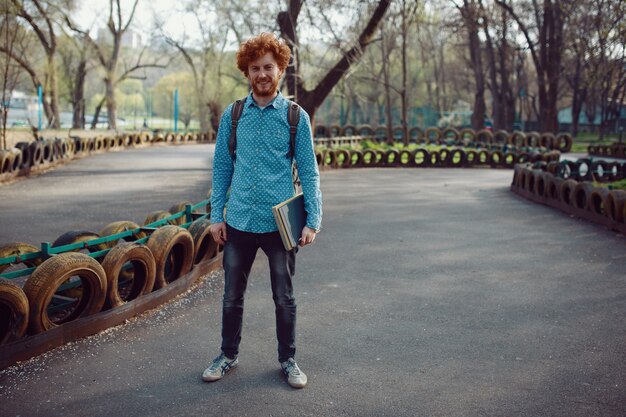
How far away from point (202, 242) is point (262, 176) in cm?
294

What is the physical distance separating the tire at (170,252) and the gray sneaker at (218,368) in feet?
Result: 5.21

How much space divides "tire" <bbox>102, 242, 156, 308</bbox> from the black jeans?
122cm

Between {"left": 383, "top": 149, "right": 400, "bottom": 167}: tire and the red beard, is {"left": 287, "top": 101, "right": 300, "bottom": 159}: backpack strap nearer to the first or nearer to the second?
the red beard

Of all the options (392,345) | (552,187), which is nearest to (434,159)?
(552,187)

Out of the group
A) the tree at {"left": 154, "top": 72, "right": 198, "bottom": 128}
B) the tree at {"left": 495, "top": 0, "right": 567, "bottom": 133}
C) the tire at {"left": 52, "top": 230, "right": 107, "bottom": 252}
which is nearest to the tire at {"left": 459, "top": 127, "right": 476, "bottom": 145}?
the tree at {"left": 495, "top": 0, "right": 567, "bottom": 133}

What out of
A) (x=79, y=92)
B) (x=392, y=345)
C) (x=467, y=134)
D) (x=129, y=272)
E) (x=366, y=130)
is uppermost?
(x=79, y=92)

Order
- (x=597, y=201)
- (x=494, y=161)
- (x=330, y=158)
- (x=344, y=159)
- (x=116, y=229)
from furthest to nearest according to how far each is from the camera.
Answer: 1. (x=494, y=161)
2. (x=344, y=159)
3. (x=330, y=158)
4. (x=597, y=201)
5. (x=116, y=229)

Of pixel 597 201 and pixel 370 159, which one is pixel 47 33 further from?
pixel 597 201

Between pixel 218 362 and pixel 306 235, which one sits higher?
pixel 306 235

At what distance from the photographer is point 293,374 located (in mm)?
3809

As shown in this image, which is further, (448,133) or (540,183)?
(448,133)

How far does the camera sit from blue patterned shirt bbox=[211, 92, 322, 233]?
366cm

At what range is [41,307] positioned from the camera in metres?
4.12

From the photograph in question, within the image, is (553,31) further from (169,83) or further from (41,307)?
(169,83)
